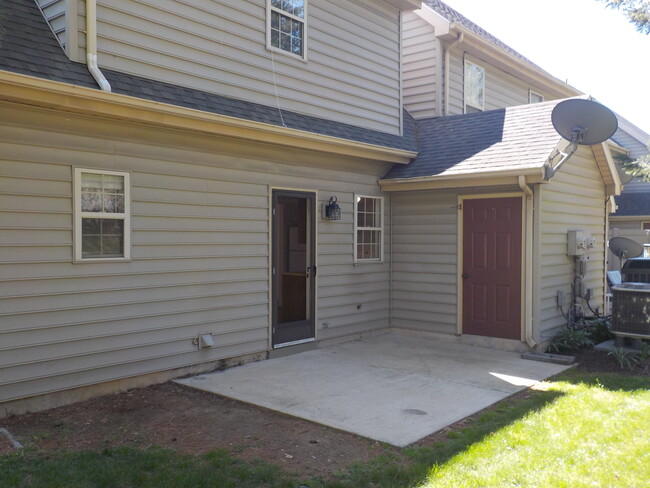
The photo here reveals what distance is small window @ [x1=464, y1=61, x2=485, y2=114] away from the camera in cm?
1238

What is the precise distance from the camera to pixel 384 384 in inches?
249

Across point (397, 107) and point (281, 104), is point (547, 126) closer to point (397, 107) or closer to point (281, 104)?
point (397, 107)

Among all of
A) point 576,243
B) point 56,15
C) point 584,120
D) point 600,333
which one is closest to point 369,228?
point 576,243

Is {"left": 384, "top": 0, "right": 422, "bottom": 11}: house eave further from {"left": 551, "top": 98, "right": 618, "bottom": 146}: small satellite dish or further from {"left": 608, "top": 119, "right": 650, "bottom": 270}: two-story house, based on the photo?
{"left": 608, "top": 119, "right": 650, "bottom": 270}: two-story house

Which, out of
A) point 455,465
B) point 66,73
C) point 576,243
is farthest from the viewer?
point 576,243

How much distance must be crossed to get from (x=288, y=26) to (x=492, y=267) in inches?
180

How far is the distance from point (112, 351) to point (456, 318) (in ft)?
17.0

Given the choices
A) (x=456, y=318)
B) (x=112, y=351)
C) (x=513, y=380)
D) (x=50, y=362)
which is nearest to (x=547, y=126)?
(x=456, y=318)

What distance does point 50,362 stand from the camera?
5.32 metres

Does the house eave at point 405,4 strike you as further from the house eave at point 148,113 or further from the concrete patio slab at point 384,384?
the concrete patio slab at point 384,384

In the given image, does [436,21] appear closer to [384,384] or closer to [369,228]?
[369,228]

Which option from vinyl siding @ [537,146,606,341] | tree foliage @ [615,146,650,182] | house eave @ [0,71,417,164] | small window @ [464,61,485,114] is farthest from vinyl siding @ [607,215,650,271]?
house eave @ [0,71,417,164]

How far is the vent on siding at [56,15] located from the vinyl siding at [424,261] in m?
5.63

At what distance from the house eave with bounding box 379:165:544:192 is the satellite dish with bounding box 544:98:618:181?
317 mm
